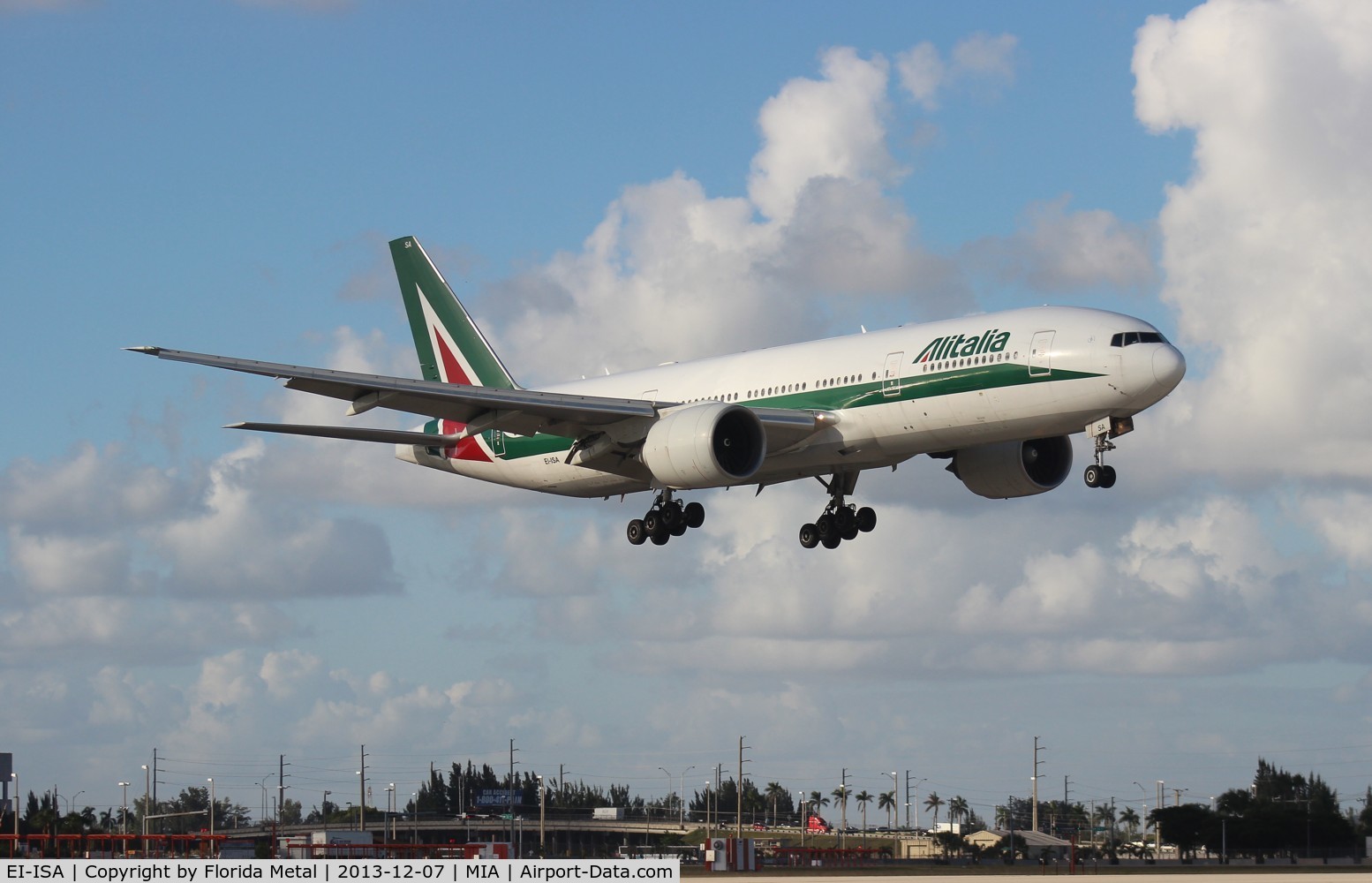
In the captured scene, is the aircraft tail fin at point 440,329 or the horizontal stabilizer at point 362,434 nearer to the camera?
the horizontal stabilizer at point 362,434

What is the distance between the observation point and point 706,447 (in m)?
47.5

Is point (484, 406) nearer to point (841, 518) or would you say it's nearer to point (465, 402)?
point (465, 402)

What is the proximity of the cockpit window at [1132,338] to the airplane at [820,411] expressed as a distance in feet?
0.13

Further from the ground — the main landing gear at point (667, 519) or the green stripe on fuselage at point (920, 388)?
the green stripe on fuselage at point (920, 388)

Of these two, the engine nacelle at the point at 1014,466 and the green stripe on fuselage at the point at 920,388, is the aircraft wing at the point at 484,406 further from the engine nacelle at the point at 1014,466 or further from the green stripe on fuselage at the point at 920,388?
the engine nacelle at the point at 1014,466

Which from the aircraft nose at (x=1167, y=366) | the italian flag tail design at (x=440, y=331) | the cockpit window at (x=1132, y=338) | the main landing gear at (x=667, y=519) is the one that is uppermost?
the italian flag tail design at (x=440, y=331)

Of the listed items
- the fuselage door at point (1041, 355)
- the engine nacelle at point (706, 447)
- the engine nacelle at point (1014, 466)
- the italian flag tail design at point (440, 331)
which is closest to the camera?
the fuselage door at point (1041, 355)

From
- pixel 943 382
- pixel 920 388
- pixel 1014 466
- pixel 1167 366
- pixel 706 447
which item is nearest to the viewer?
pixel 1167 366

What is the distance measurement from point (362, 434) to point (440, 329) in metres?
8.71

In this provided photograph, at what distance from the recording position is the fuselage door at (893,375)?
46.9 metres

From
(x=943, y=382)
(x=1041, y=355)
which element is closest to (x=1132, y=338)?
(x=1041, y=355)

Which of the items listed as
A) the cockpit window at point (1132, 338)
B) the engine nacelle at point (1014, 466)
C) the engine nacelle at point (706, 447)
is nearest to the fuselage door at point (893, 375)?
the engine nacelle at point (706, 447)

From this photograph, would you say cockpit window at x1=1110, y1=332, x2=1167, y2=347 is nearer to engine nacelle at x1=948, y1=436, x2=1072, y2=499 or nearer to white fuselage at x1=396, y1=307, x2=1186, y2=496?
white fuselage at x1=396, y1=307, x2=1186, y2=496

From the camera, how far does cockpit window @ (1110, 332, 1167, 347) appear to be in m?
43.7
